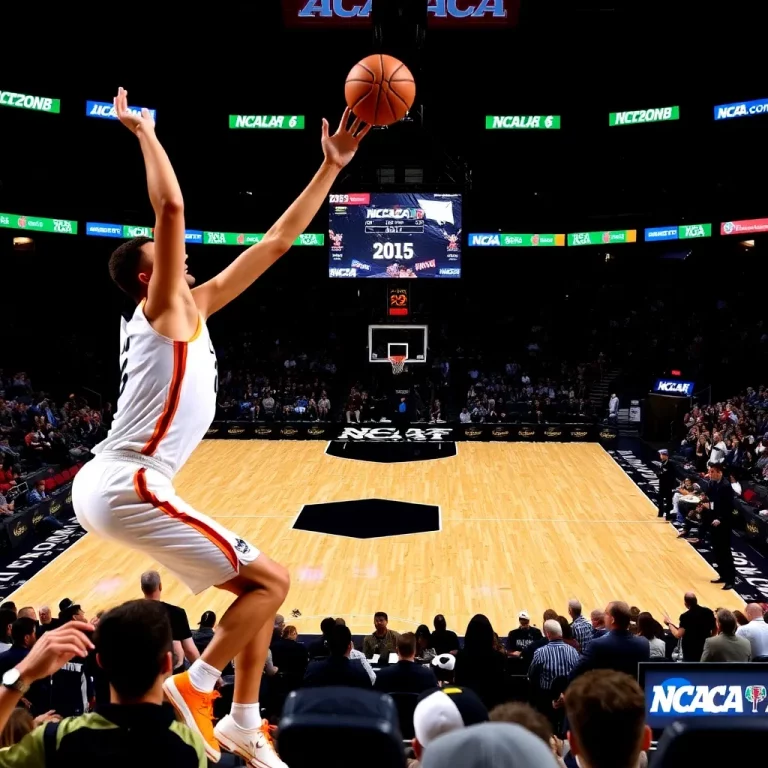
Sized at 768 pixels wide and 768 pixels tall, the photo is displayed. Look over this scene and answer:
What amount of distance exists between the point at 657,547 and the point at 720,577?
171 cm

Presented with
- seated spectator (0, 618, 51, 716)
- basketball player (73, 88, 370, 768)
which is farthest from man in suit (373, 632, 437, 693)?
basketball player (73, 88, 370, 768)

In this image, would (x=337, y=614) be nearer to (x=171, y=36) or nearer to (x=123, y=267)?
(x=123, y=267)

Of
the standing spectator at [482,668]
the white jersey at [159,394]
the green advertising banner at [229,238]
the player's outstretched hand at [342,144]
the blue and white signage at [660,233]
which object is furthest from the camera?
the green advertising banner at [229,238]

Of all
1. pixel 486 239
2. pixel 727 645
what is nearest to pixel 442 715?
pixel 727 645

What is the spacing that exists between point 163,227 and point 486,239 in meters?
26.0

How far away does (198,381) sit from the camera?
9.32ft

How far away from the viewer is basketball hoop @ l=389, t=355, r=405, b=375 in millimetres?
25219

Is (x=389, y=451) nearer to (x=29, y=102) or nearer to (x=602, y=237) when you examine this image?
(x=602, y=237)

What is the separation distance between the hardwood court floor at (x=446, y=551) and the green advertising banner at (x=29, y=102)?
11557 millimetres

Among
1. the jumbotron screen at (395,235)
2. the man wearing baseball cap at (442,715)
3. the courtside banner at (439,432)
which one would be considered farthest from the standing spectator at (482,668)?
the jumbotron screen at (395,235)

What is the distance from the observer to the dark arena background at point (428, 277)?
16.0 m

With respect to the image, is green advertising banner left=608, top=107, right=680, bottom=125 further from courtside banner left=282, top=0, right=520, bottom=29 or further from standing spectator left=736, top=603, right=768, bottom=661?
standing spectator left=736, top=603, right=768, bottom=661

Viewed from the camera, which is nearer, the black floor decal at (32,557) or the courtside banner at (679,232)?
the black floor decal at (32,557)

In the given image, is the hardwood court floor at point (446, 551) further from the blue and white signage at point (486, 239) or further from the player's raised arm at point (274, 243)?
the blue and white signage at point (486, 239)
